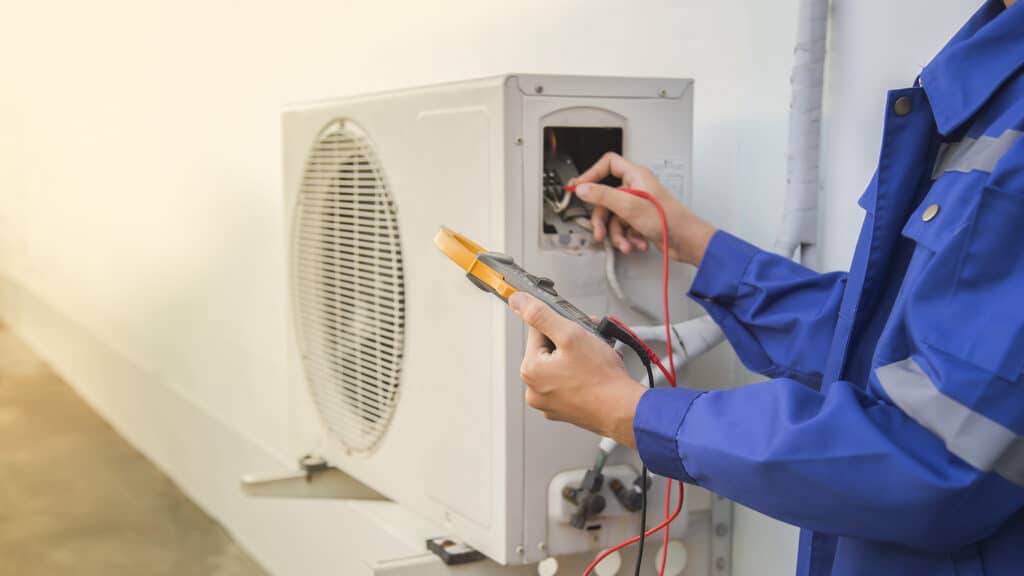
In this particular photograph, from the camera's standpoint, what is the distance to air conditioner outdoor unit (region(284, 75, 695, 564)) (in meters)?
1.22

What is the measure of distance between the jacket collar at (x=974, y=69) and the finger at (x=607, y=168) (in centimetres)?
42

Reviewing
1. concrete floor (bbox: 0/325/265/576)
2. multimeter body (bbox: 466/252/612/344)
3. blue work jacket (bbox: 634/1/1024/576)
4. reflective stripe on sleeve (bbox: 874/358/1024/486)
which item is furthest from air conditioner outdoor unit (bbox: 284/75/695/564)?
concrete floor (bbox: 0/325/265/576)

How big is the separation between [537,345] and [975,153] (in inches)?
16.1

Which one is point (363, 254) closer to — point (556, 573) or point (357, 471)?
point (357, 471)

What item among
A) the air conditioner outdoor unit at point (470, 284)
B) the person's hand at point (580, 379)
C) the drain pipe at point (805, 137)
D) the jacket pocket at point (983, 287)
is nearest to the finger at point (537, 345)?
the person's hand at point (580, 379)

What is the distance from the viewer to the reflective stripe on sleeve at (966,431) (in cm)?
71

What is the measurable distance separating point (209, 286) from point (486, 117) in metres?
2.21

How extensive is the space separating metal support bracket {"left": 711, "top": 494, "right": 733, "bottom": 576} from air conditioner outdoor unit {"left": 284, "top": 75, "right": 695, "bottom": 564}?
207mm

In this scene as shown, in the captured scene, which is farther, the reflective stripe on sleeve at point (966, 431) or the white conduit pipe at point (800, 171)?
the white conduit pipe at point (800, 171)

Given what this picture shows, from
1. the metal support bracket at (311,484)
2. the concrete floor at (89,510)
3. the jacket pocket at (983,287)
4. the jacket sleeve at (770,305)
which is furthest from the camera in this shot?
the concrete floor at (89,510)

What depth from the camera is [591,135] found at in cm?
129

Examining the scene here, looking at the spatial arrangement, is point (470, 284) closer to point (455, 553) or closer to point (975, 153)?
point (455, 553)

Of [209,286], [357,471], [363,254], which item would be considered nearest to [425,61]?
[363,254]

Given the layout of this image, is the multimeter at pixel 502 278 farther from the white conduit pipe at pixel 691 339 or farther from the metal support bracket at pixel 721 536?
the metal support bracket at pixel 721 536
